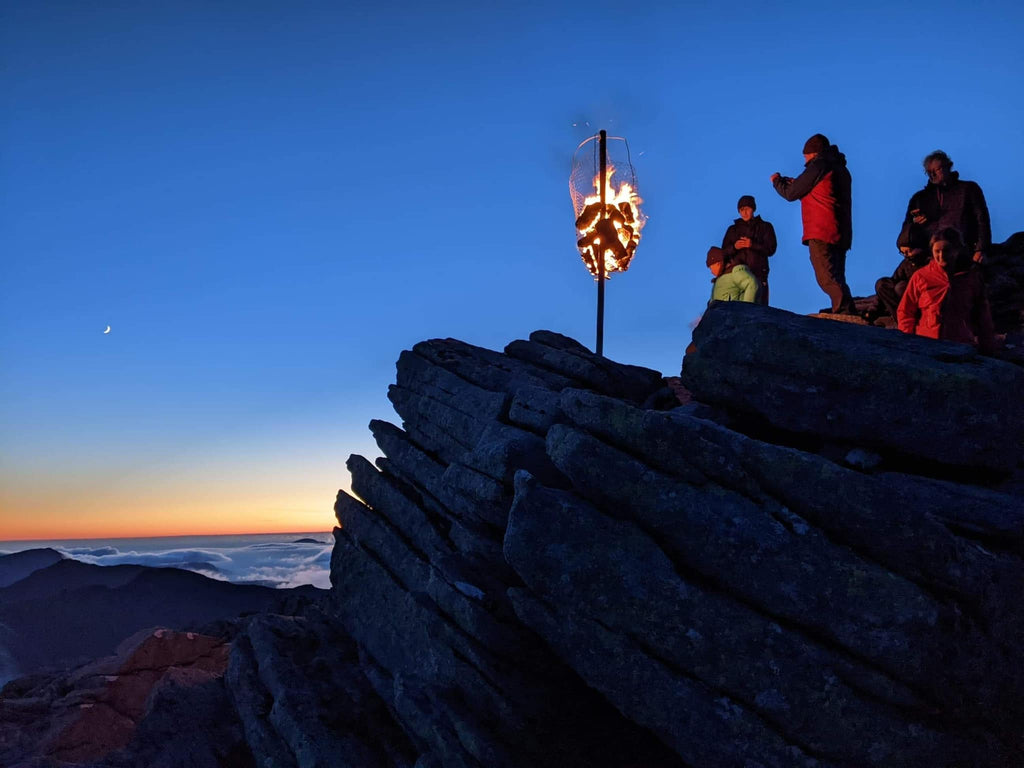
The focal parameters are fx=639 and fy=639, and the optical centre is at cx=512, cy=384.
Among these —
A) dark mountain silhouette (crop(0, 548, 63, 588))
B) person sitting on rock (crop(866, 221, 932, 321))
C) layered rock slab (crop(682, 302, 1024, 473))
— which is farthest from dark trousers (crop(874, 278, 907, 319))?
dark mountain silhouette (crop(0, 548, 63, 588))

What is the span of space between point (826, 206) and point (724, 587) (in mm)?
16899

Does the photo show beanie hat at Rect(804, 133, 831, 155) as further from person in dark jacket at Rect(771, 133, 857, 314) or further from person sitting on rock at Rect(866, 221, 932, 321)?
person sitting on rock at Rect(866, 221, 932, 321)

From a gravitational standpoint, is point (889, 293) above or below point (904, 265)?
below

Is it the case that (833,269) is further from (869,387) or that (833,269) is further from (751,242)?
(869,387)

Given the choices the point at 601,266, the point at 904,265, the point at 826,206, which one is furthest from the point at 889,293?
the point at 601,266

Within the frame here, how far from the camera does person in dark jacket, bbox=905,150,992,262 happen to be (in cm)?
2081

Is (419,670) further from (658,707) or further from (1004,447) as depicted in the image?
(1004,447)

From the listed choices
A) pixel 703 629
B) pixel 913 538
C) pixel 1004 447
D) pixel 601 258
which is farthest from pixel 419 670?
pixel 601 258

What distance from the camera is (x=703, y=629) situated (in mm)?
8508

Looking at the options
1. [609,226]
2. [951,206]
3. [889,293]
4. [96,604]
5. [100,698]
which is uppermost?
[609,226]

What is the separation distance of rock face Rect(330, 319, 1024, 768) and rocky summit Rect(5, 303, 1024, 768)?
0.03 m

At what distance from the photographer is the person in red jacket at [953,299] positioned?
13.8 metres

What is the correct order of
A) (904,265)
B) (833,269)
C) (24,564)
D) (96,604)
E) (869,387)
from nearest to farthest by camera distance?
(869,387) < (833,269) < (904,265) < (96,604) < (24,564)

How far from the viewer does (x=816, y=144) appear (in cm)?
2114
